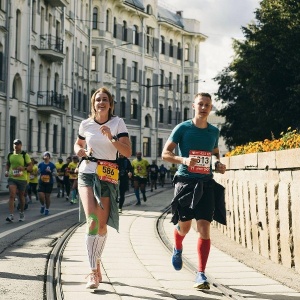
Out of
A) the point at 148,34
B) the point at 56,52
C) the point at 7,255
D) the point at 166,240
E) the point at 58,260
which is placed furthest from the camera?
the point at 148,34

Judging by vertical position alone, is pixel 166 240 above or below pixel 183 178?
below

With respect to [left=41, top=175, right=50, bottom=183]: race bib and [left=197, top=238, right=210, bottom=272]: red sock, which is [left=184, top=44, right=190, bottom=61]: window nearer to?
[left=41, top=175, right=50, bottom=183]: race bib

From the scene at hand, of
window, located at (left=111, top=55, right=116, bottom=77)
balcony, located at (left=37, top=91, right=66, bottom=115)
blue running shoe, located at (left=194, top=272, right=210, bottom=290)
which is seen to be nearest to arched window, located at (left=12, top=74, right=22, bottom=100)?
balcony, located at (left=37, top=91, right=66, bottom=115)

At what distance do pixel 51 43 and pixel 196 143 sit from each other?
4049 centimetres

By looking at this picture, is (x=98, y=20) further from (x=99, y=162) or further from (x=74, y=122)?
(x=99, y=162)

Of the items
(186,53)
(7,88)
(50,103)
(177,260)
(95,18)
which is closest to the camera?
(177,260)

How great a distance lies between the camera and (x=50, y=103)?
154 feet

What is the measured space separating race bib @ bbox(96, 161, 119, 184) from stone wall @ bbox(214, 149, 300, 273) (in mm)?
2213

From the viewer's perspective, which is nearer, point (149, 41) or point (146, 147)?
point (146, 147)

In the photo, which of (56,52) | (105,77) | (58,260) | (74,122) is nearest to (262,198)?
(58,260)

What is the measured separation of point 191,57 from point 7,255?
73.8 metres

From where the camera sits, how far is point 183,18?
8369 centimetres

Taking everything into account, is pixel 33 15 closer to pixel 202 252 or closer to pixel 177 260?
pixel 177 260

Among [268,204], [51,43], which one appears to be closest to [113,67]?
[51,43]
